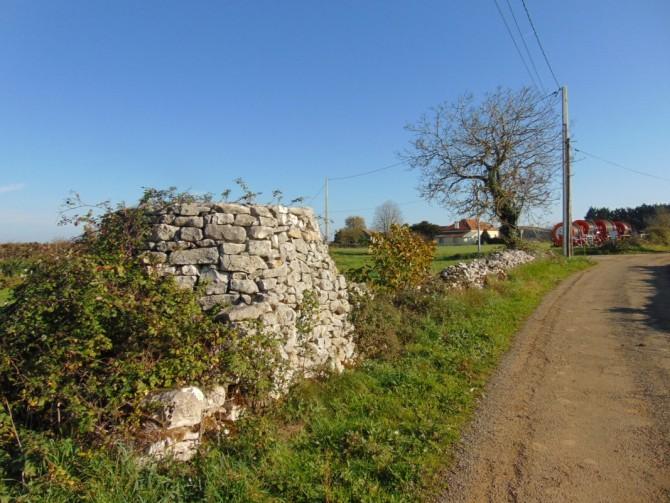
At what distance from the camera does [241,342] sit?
4375 millimetres

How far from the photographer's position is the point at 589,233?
36.9 meters

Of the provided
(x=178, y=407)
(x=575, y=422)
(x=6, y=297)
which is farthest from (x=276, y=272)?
(x=6, y=297)

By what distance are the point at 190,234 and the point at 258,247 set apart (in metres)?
0.83

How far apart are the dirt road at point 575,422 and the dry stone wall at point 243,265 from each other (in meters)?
2.17

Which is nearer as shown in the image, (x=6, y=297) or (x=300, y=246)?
(x=300, y=246)

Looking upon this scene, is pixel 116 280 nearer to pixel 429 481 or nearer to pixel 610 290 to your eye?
pixel 429 481

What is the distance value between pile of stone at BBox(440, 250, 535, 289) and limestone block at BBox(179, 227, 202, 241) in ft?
22.7

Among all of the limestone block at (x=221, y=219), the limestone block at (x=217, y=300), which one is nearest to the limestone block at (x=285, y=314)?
the limestone block at (x=217, y=300)

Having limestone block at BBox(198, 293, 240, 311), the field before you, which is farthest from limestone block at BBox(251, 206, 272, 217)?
the field

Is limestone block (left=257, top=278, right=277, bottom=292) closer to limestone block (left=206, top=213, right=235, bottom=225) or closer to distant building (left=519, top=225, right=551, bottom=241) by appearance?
limestone block (left=206, top=213, right=235, bottom=225)

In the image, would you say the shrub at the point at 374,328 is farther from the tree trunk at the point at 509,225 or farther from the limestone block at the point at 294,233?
the tree trunk at the point at 509,225

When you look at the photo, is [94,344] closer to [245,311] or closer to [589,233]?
[245,311]

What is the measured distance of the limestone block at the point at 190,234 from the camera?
17.3 feet

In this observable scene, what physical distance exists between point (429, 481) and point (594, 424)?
6.69ft
